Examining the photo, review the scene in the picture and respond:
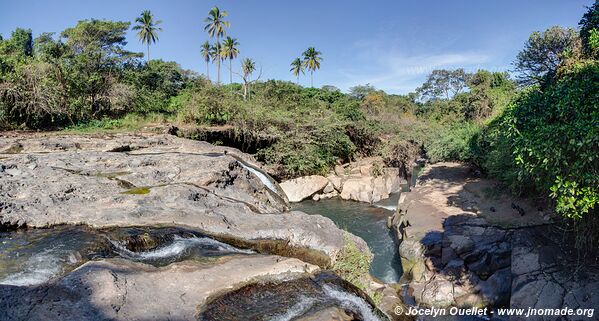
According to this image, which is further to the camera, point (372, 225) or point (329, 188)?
point (329, 188)

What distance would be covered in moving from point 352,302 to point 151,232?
357 centimetres

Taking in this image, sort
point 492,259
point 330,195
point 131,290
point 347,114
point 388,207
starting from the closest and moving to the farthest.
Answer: point 131,290, point 492,259, point 388,207, point 330,195, point 347,114

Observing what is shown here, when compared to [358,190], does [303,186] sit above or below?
above

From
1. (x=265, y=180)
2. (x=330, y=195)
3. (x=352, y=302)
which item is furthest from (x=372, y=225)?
(x=352, y=302)

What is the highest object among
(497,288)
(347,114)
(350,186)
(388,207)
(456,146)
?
(347,114)

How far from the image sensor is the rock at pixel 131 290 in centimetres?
345

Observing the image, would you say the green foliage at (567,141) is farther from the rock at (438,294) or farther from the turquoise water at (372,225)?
the turquoise water at (372,225)

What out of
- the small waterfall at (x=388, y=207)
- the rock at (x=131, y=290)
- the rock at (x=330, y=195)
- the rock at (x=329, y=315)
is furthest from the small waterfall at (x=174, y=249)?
the rock at (x=330, y=195)

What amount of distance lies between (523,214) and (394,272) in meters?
3.69

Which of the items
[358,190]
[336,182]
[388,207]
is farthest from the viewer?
[336,182]

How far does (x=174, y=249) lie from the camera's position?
5602 millimetres

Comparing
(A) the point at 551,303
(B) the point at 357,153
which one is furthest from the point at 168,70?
(A) the point at 551,303

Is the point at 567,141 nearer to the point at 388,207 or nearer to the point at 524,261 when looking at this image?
the point at 524,261

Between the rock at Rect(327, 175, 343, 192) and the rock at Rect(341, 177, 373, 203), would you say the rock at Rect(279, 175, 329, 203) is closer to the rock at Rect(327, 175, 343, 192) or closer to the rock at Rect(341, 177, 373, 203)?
the rock at Rect(327, 175, 343, 192)
